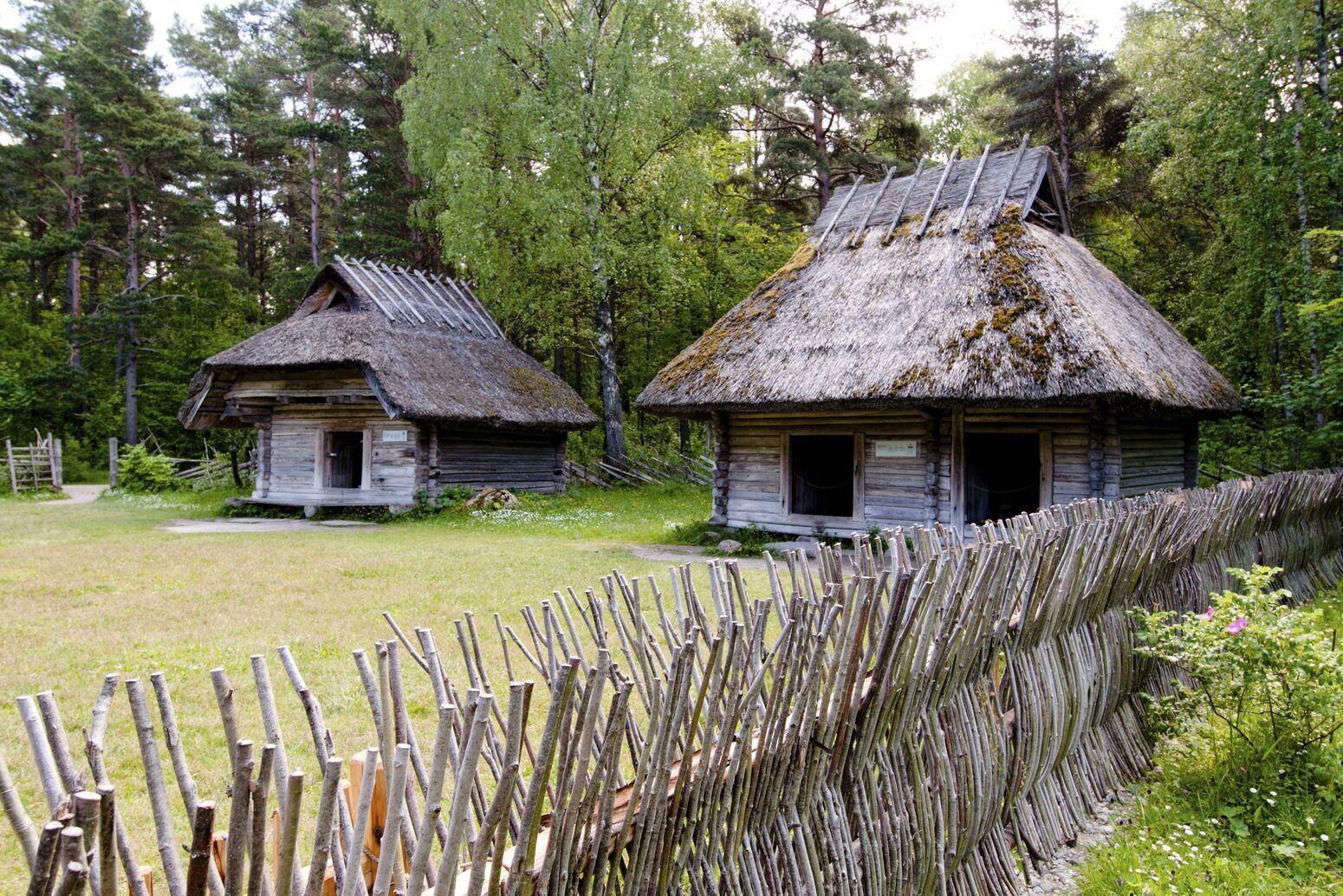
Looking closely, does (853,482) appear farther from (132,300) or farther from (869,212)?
(132,300)

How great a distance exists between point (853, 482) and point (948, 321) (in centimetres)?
267

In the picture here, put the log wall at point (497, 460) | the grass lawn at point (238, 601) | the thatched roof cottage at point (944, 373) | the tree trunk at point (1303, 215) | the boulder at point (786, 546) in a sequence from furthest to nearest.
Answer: the log wall at point (497, 460)
the tree trunk at point (1303, 215)
the boulder at point (786, 546)
the thatched roof cottage at point (944, 373)
the grass lawn at point (238, 601)

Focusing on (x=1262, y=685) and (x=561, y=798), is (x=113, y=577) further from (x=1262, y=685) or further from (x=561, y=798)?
(x=1262, y=685)

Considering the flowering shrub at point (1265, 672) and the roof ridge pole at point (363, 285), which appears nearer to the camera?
the flowering shrub at point (1265, 672)

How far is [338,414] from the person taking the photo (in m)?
17.5

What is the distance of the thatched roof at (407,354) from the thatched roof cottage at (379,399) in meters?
0.04

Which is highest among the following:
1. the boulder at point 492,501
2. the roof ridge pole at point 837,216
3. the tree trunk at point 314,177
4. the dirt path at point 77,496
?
the tree trunk at point 314,177

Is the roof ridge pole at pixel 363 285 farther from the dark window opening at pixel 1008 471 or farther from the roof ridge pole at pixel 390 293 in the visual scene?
the dark window opening at pixel 1008 471

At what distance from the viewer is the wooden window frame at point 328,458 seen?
1723 cm

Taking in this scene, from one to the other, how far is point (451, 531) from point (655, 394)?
14.0 ft

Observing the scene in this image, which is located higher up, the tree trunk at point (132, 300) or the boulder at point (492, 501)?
the tree trunk at point (132, 300)

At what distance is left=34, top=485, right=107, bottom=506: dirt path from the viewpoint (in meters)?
20.1

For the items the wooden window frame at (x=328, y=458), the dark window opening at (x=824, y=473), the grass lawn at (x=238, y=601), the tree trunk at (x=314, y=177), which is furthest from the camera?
the tree trunk at (x=314, y=177)

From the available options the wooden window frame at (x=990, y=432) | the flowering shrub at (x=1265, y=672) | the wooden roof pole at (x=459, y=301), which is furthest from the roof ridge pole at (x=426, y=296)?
the flowering shrub at (x=1265, y=672)
